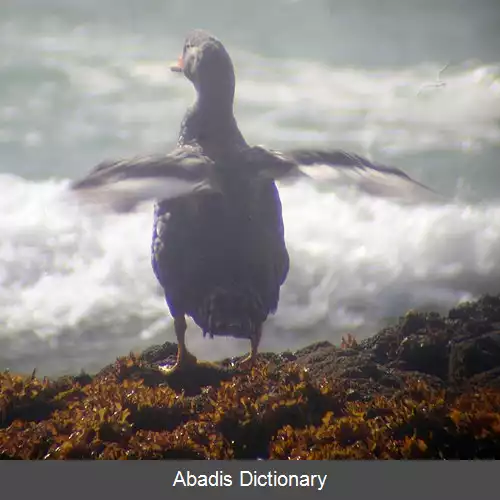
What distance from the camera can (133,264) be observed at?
2342mm

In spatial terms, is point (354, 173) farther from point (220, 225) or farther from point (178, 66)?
point (178, 66)

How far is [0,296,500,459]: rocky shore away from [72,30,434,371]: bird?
0.18m

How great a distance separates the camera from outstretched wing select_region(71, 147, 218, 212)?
2.08m

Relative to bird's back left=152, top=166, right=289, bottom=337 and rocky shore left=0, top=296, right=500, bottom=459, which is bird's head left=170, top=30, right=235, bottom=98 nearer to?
bird's back left=152, top=166, right=289, bottom=337

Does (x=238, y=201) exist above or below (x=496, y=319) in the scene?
above

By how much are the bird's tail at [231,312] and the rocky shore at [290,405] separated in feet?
0.50

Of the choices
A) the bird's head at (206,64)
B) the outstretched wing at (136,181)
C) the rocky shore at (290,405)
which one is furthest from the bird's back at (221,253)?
the bird's head at (206,64)

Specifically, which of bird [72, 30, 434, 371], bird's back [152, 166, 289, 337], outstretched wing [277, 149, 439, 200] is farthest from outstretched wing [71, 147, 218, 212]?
outstretched wing [277, 149, 439, 200]

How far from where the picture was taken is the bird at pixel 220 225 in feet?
7.03

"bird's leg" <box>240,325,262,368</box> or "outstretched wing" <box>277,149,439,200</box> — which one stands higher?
"outstretched wing" <box>277,149,439,200</box>
